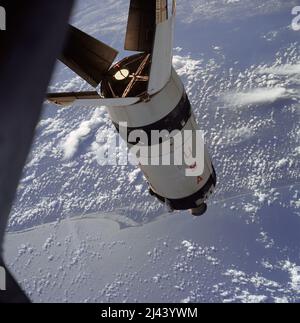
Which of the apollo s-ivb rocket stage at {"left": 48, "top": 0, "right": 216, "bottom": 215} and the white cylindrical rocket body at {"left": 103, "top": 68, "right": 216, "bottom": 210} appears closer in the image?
the apollo s-ivb rocket stage at {"left": 48, "top": 0, "right": 216, "bottom": 215}

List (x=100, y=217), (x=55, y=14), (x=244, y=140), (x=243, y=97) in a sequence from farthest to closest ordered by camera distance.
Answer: (x=243, y=97) < (x=244, y=140) < (x=100, y=217) < (x=55, y=14)

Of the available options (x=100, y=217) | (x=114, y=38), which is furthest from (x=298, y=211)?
(x=114, y=38)

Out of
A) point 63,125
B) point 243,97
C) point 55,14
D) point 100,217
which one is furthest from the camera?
point 63,125

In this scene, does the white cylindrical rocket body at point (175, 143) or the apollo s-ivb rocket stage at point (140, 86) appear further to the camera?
the white cylindrical rocket body at point (175, 143)

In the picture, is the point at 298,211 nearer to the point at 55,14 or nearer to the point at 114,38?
the point at 114,38

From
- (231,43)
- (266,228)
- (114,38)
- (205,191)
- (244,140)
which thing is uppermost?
(205,191)

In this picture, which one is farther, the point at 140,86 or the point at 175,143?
the point at 175,143

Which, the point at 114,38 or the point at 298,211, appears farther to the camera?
the point at 114,38

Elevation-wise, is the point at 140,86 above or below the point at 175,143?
above
